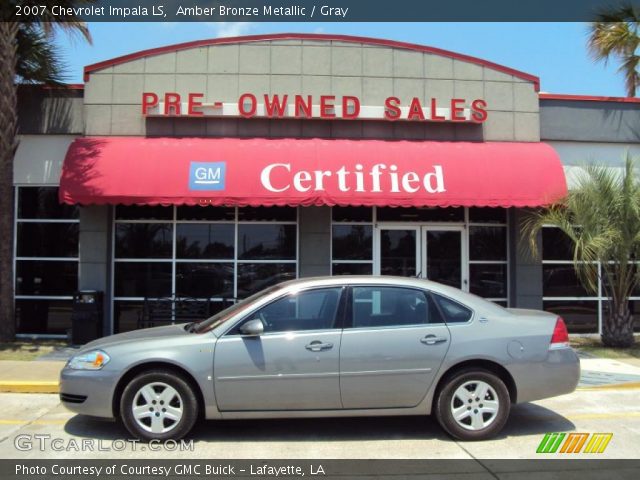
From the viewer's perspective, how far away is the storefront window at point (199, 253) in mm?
12062

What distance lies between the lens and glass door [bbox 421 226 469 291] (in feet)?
40.6

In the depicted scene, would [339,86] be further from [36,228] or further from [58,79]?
[36,228]

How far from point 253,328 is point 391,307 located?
139cm

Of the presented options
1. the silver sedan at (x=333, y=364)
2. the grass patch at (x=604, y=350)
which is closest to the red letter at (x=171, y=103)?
the silver sedan at (x=333, y=364)

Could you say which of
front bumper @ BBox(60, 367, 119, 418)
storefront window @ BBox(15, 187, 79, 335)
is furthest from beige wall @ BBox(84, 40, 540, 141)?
front bumper @ BBox(60, 367, 119, 418)

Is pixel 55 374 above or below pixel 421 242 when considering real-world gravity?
below

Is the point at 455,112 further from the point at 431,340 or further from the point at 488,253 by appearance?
the point at 431,340

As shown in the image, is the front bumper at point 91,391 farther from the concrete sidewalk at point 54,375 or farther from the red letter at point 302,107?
the red letter at point 302,107

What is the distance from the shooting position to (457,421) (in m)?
5.62

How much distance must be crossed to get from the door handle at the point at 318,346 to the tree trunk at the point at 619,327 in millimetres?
7588

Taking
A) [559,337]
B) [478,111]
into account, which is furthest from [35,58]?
[559,337]

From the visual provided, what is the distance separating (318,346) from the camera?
5523 millimetres

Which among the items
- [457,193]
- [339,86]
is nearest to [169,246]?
[339,86]
